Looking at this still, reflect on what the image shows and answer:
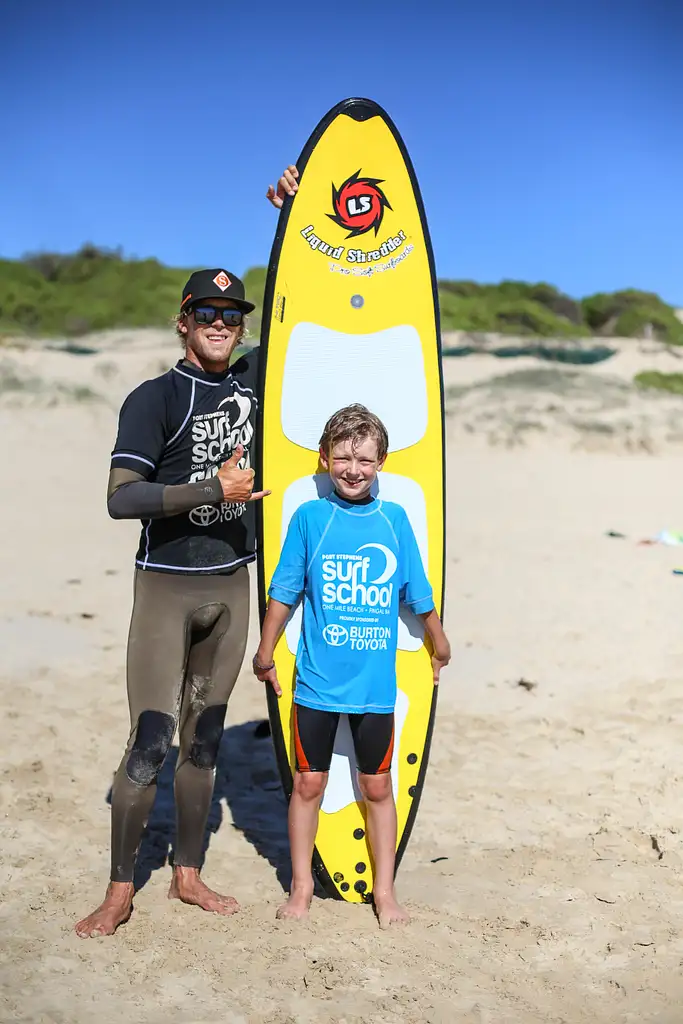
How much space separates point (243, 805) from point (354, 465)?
187 cm

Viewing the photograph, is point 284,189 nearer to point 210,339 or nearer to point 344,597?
point 210,339

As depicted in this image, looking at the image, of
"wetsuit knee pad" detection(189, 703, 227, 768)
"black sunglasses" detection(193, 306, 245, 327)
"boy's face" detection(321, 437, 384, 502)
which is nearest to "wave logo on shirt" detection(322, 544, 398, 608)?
"boy's face" detection(321, 437, 384, 502)

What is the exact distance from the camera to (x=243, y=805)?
4160mm

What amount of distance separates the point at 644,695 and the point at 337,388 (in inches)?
110

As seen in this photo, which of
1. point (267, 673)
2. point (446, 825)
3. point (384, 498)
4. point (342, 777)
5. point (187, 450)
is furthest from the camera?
point (446, 825)

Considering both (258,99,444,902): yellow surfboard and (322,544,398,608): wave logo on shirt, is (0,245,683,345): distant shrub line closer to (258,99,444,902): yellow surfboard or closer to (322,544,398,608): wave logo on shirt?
(258,99,444,902): yellow surfboard

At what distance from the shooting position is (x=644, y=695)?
17.5 feet

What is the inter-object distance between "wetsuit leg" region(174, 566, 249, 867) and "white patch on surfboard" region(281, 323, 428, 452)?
668 mm

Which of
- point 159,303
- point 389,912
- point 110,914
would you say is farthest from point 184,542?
point 159,303

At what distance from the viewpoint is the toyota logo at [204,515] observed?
9.68 feet

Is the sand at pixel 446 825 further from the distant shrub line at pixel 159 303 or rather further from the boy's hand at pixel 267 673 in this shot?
the distant shrub line at pixel 159 303

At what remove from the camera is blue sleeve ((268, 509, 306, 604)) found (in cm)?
302

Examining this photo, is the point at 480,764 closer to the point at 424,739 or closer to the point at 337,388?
the point at 424,739

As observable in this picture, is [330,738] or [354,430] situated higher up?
[354,430]
